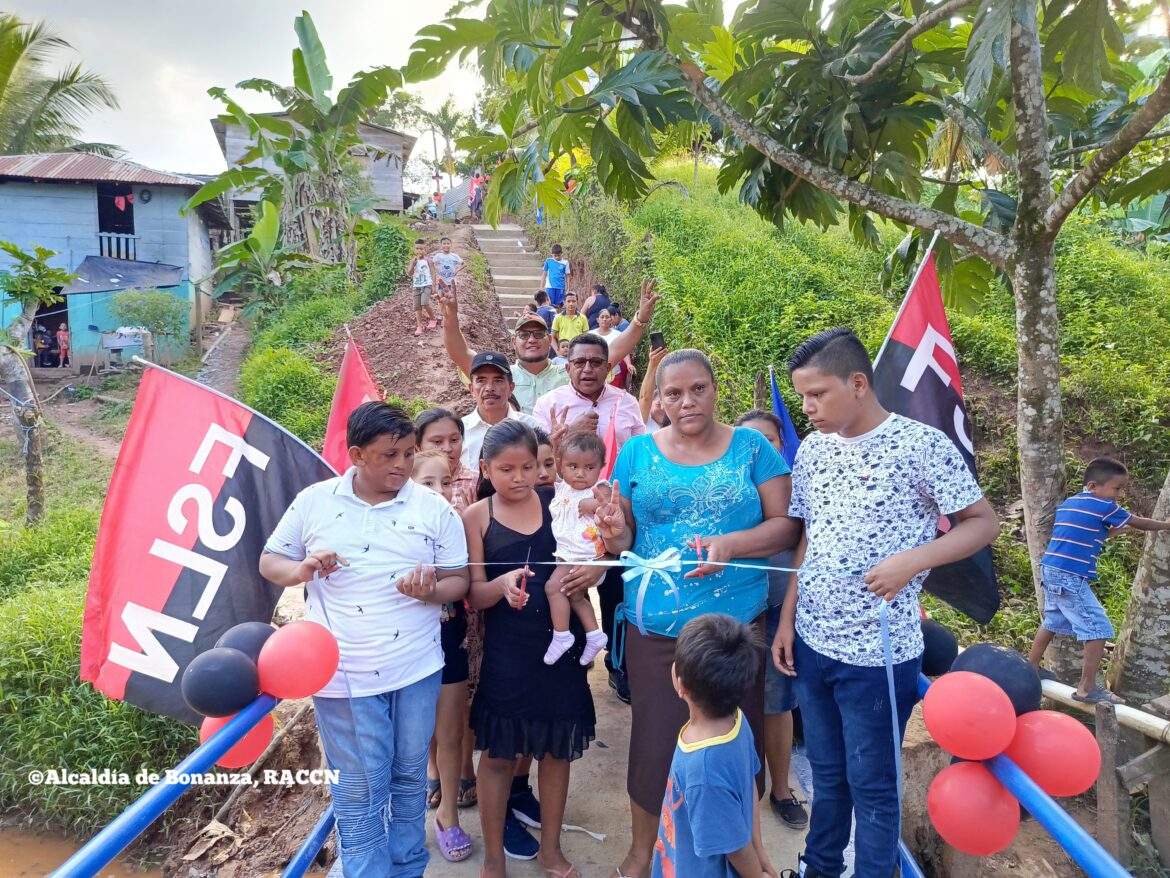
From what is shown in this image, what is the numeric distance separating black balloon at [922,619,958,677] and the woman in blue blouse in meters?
0.49

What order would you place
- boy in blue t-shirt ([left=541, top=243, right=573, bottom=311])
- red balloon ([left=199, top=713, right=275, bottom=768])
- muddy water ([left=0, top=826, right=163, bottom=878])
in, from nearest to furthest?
1. red balloon ([left=199, top=713, right=275, bottom=768])
2. muddy water ([left=0, top=826, right=163, bottom=878])
3. boy in blue t-shirt ([left=541, top=243, right=573, bottom=311])

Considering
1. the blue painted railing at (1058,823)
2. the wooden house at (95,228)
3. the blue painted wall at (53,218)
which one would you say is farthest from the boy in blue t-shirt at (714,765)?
the blue painted wall at (53,218)

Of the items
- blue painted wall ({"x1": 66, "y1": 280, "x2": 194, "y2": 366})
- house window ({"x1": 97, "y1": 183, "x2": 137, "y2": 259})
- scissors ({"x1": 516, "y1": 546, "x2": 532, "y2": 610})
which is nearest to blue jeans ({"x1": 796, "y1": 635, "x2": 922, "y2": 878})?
scissors ({"x1": 516, "y1": 546, "x2": 532, "y2": 610})

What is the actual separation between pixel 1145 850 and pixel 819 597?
2178 mm

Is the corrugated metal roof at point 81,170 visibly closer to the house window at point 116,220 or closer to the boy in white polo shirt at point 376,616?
the house window at point 116,220

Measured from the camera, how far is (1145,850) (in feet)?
10.2

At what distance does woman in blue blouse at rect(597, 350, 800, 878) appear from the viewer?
2.44 metres

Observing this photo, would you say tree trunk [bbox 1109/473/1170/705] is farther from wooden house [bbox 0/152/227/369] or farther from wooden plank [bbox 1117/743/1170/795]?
wooden house [bbox 0/152/227/369]

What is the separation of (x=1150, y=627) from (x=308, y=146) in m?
11.7

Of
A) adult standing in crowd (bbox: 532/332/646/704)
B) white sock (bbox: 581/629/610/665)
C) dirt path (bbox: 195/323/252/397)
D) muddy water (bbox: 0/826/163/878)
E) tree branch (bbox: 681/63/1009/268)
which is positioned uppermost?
tree branch (bbox: 681/63/1009/268)

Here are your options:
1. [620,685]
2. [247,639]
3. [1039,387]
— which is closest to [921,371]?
[1039,387]

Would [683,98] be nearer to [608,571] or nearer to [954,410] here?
[954,410]

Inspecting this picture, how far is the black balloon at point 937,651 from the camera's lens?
86.7 inches

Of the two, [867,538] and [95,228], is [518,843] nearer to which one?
[867,538]
